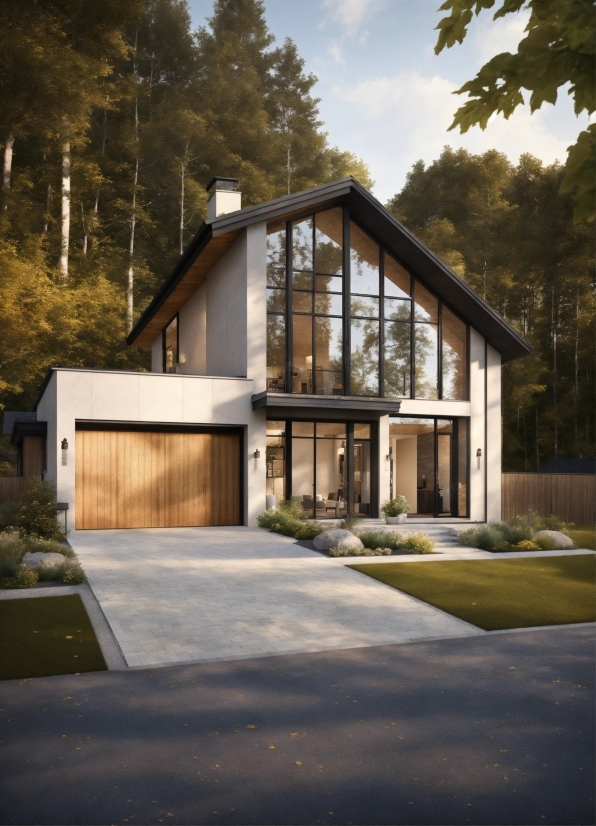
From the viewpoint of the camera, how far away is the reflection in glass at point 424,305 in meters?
19.8

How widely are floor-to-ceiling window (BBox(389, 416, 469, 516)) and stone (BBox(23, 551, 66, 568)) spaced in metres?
10.3

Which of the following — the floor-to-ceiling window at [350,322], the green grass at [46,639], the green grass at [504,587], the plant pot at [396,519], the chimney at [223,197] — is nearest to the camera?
the green grass at [46,639]

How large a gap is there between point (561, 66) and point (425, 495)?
17.5 m

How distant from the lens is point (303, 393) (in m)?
18.1

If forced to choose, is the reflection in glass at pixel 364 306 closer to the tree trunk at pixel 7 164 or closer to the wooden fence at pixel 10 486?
the wooden fence at pixel 10 486

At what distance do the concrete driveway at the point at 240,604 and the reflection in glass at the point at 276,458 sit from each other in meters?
3.96

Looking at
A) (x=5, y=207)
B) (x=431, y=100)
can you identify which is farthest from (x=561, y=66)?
(x=5, y=207)

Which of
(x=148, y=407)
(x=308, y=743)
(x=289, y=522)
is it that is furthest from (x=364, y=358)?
(x=308, y=743)

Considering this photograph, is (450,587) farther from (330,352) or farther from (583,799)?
(330,352)

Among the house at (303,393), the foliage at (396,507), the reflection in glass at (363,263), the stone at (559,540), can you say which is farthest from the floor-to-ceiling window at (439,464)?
the stone at (559,540)

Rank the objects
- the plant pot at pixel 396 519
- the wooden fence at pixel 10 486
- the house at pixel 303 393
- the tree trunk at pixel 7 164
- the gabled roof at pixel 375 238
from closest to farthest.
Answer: the house at pixel 303 393 → the gabled roof at pixel 375 238 → the plant pot at pixel 396 519 → the wooden fence at pixel 10 486 → the tree trunk at pixel 7 164

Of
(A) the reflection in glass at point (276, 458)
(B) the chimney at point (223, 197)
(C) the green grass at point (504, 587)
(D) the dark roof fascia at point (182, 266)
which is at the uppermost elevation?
(B) the chimney at point (223, 197)

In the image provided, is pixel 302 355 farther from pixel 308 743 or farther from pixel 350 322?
pixel 308 743

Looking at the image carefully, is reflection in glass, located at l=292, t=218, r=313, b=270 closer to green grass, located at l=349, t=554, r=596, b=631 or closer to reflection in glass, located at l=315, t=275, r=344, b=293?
A: reflection in glass, located at l=315, t=275, r=344, b=293
